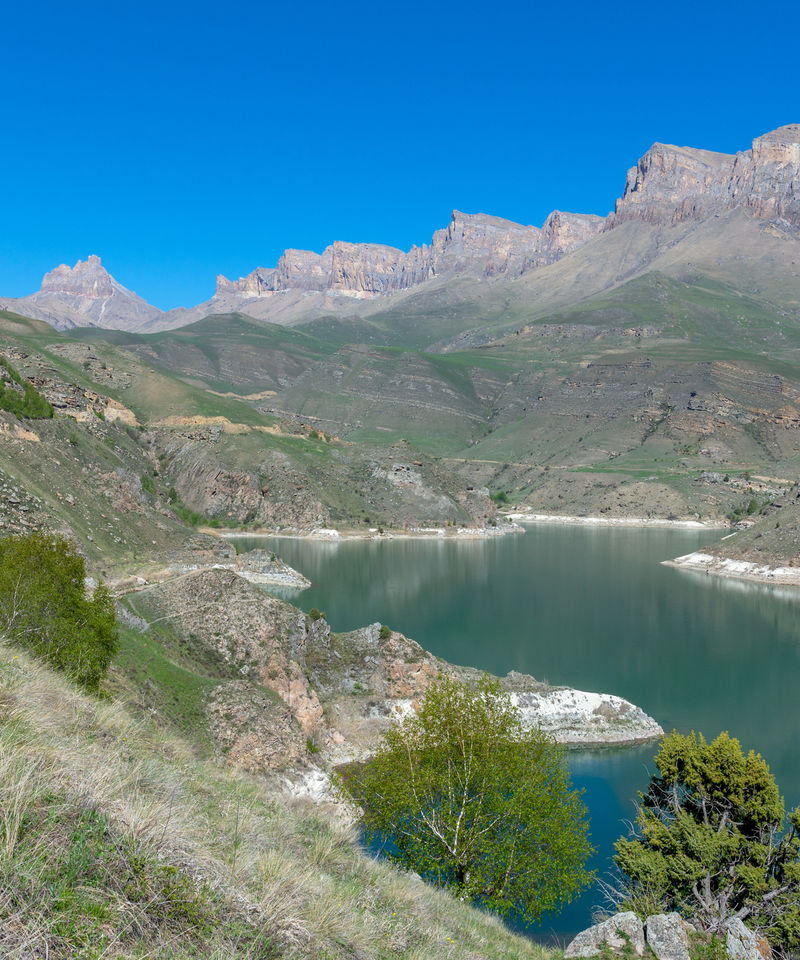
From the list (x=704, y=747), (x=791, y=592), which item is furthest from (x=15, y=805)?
(x=791, y=592)

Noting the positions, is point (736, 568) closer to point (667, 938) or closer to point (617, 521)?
point (617, 521)

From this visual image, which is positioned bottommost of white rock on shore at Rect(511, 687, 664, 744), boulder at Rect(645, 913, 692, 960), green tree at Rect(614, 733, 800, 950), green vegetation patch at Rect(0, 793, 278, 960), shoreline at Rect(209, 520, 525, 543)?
white rock on shore at Rect(511, 687, 664, 744)

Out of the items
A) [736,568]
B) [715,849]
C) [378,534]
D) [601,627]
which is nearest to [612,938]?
[715,849]

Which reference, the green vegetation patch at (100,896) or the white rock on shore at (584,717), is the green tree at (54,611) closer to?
the green vegetation patch at (100,896)

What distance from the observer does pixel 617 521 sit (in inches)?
6073

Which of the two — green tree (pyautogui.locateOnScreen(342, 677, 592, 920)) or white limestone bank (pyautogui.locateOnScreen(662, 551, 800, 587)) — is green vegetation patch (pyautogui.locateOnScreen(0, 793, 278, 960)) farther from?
white limestone bank (pyautogui.locateOnScreen(662, 551, 800, 587))

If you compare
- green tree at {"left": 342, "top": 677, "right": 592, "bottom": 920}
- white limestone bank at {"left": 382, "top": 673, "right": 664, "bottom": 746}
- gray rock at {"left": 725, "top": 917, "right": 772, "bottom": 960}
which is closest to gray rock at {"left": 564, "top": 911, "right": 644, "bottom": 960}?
gray rock at {"left": 725, "top": 917, "right": 772, "bottom": 960}

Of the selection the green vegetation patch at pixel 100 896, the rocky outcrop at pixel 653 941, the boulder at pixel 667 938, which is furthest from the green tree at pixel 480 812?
the green vegetation patch at pixel 100 896

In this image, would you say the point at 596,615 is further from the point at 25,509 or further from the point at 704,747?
the point at 25,509

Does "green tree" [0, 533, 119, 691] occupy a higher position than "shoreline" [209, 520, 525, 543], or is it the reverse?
"green tree" [0, 533, 119, 691]

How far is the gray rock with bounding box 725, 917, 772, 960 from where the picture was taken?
1334 centimetres

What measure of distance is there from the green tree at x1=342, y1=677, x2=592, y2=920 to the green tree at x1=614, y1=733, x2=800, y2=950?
7.02 feet

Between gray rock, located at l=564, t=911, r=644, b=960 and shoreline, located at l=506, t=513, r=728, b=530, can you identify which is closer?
gray rock, located at l=564, t=911, r=644, b=960

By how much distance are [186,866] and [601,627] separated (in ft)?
215
